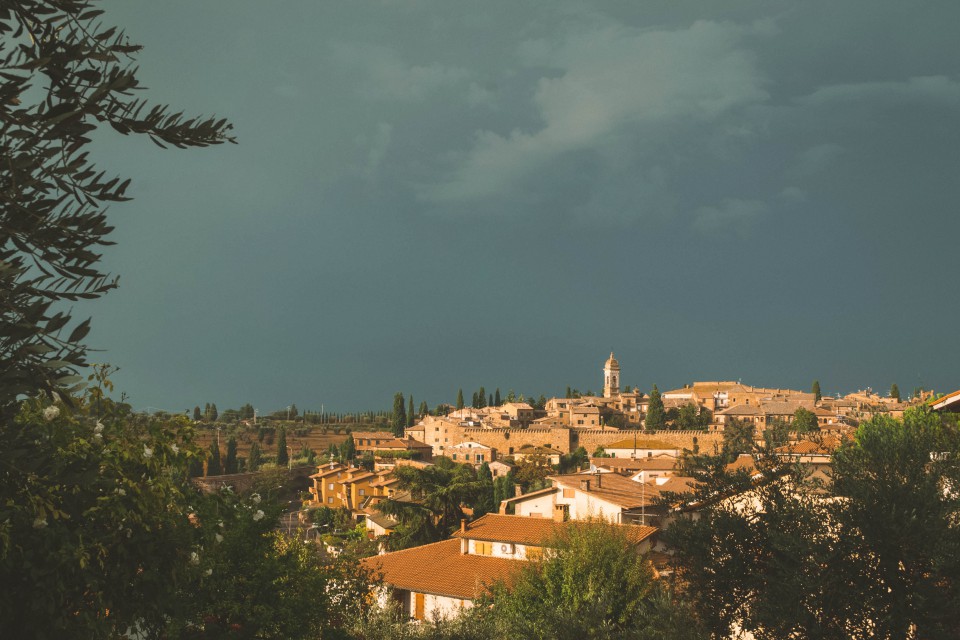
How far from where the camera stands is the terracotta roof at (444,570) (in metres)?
25.4

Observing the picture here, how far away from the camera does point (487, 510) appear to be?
49.2 meters

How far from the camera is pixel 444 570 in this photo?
27.5 metres

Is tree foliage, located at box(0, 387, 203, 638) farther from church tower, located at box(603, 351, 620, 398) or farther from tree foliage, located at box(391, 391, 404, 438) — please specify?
church tower, located at box(603, 351, 620, 398)

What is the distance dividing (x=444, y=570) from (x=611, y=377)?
377 ft

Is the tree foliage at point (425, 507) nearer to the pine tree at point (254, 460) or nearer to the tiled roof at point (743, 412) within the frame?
the pine tree at point (254, 460)

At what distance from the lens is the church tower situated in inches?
5468

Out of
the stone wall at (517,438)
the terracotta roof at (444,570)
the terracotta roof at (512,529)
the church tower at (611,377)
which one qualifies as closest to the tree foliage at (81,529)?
the terracotta roof at (444,570)

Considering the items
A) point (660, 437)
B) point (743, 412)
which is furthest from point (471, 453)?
point (743, 412)

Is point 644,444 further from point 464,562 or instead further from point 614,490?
point 464,562

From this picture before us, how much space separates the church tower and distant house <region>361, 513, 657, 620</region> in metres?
110

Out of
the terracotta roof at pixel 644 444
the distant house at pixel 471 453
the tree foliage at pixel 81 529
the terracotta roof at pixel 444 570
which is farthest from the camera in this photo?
the distant house at pixel 471 453

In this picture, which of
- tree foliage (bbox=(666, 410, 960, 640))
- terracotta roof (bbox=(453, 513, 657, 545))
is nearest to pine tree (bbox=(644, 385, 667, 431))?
terracotta roof (bbox=(453, 513, 657, 545))

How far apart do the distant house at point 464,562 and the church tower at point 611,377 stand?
11033 cm

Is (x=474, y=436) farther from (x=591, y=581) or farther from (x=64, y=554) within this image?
(x=64, y=554)
